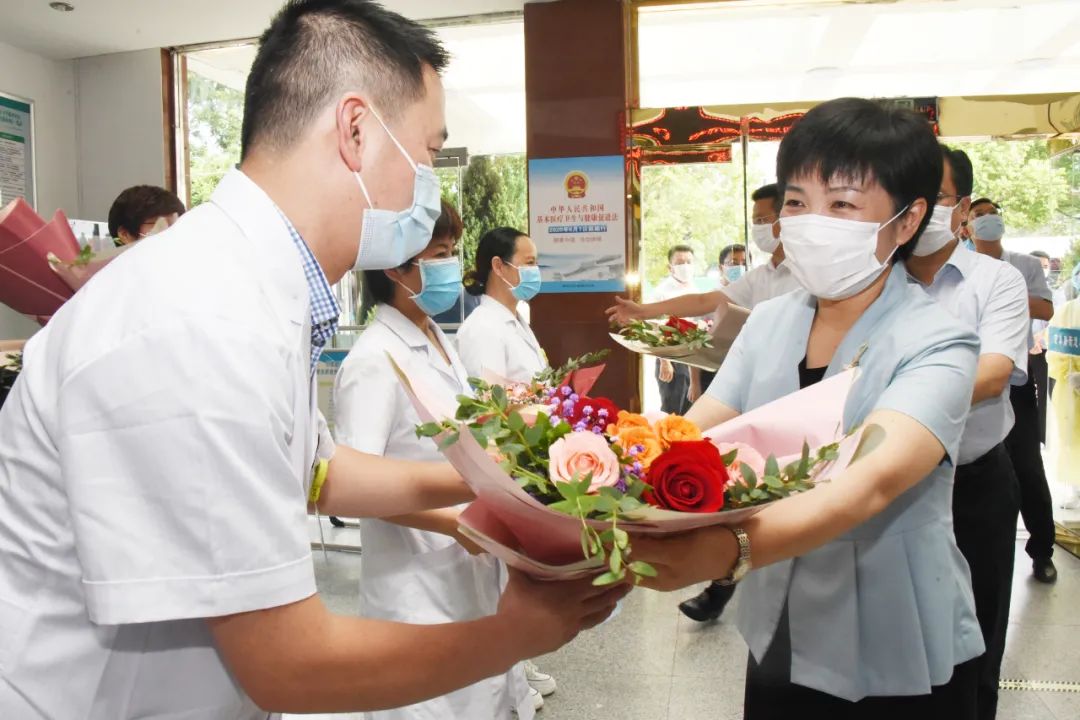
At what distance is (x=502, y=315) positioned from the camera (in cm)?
359

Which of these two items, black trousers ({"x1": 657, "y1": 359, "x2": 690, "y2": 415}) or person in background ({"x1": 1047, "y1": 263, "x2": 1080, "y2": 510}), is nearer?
person in background ({"x1": 1047, "y1": 263, "x2": 1080, "y2": 510})

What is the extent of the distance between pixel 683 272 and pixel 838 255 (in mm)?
4049

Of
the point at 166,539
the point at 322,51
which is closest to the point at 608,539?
the point at 166,539

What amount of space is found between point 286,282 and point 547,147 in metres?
4.93

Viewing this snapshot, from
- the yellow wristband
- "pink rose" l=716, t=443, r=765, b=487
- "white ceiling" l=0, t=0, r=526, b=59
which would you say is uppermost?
"white ceiling" l=0, t=0, r=526, b=59

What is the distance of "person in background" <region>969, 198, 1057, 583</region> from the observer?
13.6 ft

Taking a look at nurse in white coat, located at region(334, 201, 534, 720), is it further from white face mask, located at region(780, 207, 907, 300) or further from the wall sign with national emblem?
the wall sign with national emblem

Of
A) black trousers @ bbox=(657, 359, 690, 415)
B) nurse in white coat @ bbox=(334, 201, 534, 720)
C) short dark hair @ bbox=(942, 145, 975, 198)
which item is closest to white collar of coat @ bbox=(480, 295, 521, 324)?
nurse in white coat @ bbox=(334, 201, 534, 720)

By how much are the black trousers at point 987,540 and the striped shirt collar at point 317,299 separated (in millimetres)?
1861

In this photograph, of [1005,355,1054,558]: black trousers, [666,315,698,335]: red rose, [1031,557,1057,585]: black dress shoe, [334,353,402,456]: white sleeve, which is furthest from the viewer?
[1031,557,1057,585]: black dress shoe

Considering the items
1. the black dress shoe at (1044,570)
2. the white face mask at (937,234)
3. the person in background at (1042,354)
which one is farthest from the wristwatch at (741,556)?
the person in background at (1042,354)

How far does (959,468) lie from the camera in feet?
7.73

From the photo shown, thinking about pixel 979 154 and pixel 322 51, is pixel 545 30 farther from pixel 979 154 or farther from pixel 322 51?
pixel 322 51

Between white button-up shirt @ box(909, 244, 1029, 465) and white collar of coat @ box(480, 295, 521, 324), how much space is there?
1.64m
